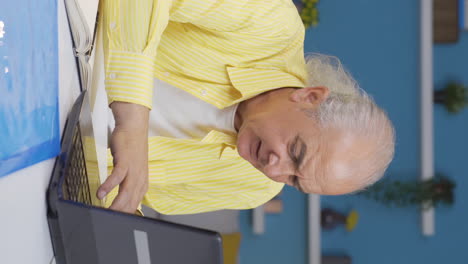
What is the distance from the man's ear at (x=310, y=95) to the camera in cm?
115

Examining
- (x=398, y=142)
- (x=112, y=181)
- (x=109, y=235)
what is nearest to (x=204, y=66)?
(x=112, y=181)

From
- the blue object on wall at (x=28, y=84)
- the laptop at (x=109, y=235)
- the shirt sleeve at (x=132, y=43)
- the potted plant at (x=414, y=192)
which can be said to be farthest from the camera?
the potted plant at (x=414, y=192)

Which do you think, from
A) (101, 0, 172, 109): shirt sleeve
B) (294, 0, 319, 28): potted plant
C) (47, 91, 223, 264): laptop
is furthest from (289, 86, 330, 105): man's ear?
(294, 0, 319, 28): potted plant

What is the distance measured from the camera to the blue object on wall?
0.44 m

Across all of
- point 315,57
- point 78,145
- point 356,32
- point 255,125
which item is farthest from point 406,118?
point 78,145

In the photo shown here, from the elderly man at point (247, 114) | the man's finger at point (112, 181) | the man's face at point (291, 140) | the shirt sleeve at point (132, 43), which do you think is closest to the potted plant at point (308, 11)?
the elderly man at point (247, 114)

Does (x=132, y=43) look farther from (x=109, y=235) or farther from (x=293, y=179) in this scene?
(x=293, y=179)

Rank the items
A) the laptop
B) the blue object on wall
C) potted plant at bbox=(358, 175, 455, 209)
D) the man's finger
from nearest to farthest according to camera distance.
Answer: the blue object on wall → the laptop → the man's finger → potted plant at bbox=(358, 175, 455, 209)

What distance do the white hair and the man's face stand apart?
24 mm

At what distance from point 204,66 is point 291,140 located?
0.26 m

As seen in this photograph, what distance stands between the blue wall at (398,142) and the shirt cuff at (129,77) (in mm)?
2227

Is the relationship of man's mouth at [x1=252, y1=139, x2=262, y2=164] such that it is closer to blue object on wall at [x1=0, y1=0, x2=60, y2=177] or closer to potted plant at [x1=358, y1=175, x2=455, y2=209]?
blue object on wall at [x1=0, y1=0, x2=60, y2=177]

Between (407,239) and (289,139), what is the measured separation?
2.11 metres

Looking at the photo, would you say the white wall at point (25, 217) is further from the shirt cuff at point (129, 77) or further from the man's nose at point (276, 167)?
the man's nose at point (276, 167)
